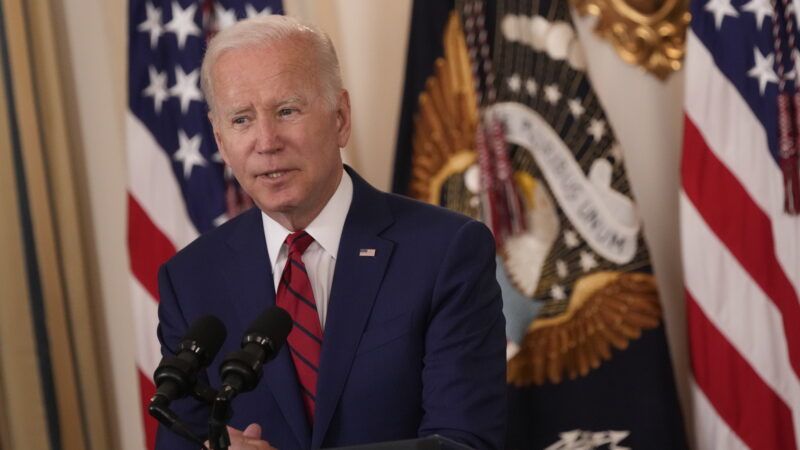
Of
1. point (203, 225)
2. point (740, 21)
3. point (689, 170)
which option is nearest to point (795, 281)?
point (689, 170)

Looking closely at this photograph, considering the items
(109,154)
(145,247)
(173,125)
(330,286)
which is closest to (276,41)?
(330,286)

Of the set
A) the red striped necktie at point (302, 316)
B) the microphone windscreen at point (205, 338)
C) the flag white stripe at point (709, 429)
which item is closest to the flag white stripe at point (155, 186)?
the flag white stripe at point (709, 429)

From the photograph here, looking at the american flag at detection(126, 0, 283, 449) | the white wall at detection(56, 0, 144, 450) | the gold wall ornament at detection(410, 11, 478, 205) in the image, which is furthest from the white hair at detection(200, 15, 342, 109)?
the white wall at detection(56, 0, 144, 450)

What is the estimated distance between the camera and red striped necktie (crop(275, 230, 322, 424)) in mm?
2256

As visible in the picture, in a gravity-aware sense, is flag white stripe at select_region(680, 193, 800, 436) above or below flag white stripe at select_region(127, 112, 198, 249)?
below

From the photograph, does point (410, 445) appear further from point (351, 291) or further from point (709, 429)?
point (709, 429)

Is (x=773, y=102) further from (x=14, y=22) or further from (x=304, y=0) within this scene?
(x=14, y=22)

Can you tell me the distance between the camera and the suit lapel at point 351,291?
2186 mm

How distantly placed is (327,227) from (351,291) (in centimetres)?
16

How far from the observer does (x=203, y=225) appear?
13.6 feet

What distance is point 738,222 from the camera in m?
3.80

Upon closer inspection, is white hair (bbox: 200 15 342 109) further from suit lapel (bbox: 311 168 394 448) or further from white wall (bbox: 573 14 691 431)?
white wall (bbox: 573 14 691 431)

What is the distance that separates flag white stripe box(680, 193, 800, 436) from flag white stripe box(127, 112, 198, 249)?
5.58 ft

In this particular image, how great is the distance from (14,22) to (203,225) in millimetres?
1034
